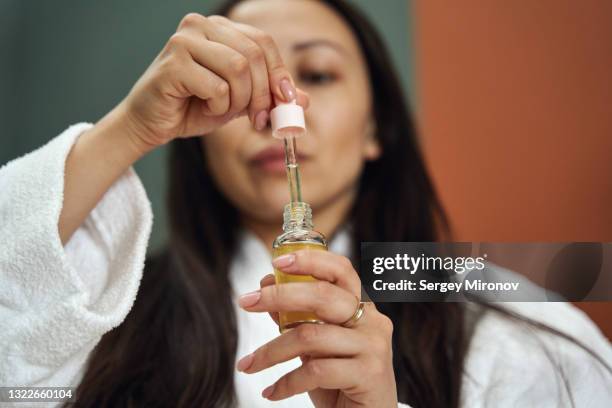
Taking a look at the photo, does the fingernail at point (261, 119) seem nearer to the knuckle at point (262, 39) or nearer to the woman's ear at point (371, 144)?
the knuckle at point (262, 39)

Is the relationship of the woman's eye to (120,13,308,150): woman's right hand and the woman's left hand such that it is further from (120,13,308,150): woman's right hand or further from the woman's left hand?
the woman's left hand

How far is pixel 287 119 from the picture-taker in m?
0.41

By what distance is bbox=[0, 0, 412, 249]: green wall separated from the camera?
3.33ft

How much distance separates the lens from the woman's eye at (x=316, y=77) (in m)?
0.70

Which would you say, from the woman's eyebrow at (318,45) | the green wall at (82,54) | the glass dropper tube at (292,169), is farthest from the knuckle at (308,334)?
the green wall at (82,54)

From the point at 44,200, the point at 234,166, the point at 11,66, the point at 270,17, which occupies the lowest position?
the point at 44,200

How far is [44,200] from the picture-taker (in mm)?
455

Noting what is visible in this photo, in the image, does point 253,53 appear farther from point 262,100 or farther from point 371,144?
point 371,144

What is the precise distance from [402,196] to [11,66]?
74 centimetres

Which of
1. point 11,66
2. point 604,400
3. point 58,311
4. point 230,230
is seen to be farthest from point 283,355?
point 11,66

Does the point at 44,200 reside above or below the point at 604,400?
above

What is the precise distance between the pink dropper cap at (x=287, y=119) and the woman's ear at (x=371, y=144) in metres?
0.39

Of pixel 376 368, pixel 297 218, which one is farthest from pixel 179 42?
pixel 376 368

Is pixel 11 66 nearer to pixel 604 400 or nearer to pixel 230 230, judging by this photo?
pixel 230 230
